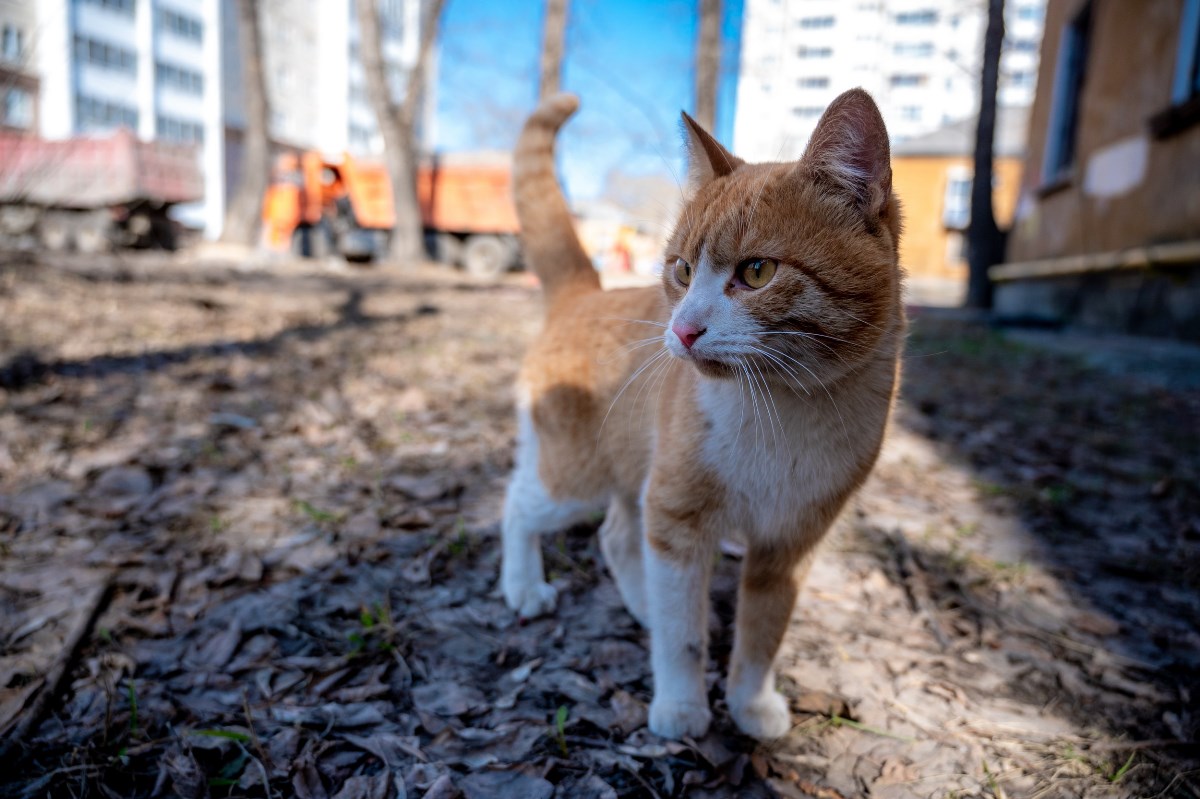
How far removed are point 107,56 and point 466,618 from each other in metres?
45.2

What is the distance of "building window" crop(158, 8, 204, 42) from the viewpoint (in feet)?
127

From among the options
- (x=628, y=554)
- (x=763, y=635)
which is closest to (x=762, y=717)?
(x=763, y=635)

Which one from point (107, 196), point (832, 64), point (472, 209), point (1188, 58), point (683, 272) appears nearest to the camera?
point (683, 272)

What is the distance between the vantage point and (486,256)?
16047mm

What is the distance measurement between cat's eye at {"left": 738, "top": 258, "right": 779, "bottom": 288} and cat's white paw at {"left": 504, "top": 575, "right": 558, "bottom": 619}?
51.4 inches

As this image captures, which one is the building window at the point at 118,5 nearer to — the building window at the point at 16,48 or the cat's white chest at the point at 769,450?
the building window at the point at 16,48

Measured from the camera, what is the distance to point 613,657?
7.13 ft

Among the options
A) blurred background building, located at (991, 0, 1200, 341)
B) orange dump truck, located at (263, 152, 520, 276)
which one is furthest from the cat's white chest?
orange dump truck, located at (263, 152, 520, 276)

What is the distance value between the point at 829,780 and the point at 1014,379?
16.9ft

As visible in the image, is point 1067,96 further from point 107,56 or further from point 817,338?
point 107,56

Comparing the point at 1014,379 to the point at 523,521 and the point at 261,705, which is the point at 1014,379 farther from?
the point at 261,705

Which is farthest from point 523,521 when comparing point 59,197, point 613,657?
point 59,197

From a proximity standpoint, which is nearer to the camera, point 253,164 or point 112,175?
point 112,175

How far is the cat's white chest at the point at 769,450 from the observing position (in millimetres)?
1673
